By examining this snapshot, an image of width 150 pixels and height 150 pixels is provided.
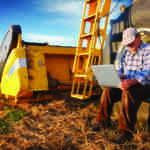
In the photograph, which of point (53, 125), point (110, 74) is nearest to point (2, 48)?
point (53, 125)

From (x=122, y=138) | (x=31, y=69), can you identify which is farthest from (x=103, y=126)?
(x=31, y=69)

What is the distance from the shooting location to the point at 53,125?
2141mm

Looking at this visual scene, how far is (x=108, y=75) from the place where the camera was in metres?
1.79

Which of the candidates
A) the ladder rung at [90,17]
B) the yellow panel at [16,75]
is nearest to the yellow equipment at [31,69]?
the yellow panel at [16,75]

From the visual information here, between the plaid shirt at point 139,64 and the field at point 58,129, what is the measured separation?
418 millimetres

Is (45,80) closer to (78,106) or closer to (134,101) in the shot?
(78,106)

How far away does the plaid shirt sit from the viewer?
1.70 meters

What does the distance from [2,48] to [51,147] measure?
3.07 meters

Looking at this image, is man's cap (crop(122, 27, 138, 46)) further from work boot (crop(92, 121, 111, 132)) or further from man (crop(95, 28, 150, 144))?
work boot (crop(92, 121, 111, 132))

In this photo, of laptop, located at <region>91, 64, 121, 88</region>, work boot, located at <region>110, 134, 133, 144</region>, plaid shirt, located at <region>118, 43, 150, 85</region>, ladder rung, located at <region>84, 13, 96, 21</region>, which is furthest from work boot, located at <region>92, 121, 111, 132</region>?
ladder rung, located at <region>84, 13, 96, 21</region>

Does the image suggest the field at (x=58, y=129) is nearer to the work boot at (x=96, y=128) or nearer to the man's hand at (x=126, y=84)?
the work boot at (x=96, y=128)

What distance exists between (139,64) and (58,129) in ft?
3.41

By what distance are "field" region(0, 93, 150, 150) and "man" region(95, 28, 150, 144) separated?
0.12 m

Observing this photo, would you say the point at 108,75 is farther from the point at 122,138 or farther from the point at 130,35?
the point at 122,138
